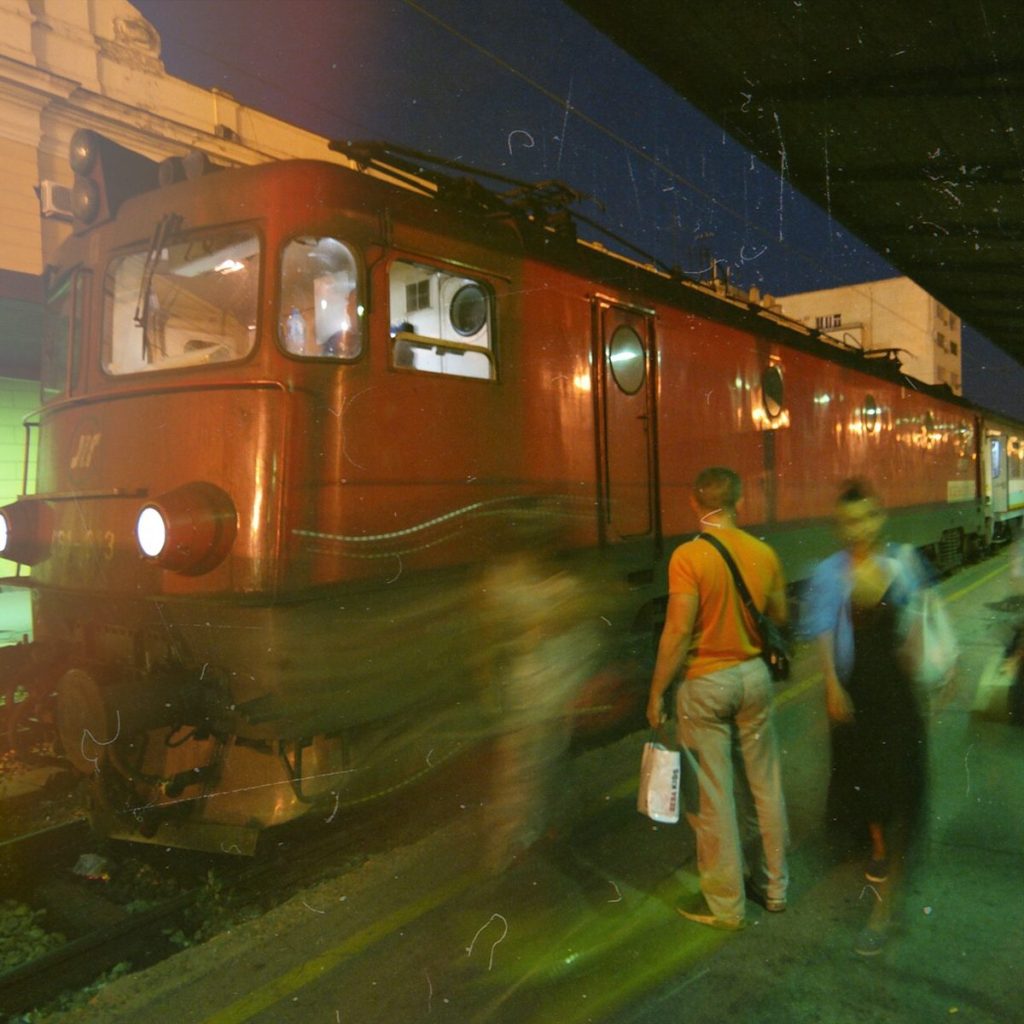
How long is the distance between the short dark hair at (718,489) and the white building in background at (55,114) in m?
9.28

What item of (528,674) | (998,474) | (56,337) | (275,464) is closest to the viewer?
(275,464)

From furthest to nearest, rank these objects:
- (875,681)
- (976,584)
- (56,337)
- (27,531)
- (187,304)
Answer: (976,584) < (56,337) < (27,531) < (187,304) < (875,681)

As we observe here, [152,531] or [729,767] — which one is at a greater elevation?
[152,531]

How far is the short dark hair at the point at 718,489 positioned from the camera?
11.6 feet

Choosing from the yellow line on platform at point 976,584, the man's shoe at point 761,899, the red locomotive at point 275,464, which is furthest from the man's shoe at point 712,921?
the yellow line on platform at point 976,584

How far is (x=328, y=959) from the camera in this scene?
349 centimetres

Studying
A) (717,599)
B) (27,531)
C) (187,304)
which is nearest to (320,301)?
(187,304)

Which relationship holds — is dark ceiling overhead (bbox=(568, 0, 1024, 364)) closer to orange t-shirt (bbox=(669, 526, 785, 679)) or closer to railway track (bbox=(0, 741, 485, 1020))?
orange t-shirt (bbox=(669, 526, 785, 679))

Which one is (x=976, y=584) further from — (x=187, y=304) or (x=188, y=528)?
(x=188, y=528)

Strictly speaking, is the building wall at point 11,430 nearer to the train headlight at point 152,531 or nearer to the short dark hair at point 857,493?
the train headlight at point 152,531

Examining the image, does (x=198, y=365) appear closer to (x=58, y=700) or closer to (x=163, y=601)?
(x=163, y=601)

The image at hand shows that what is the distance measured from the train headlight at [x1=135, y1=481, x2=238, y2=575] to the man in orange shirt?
2065 mm

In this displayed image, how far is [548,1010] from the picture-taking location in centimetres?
310

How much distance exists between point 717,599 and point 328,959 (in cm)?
222
